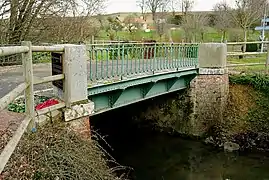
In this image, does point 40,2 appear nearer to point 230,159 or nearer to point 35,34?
point 35,34

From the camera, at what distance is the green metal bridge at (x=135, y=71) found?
27.4ft

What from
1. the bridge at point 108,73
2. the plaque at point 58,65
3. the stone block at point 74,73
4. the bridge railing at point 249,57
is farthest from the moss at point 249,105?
the plaque at point 58,65

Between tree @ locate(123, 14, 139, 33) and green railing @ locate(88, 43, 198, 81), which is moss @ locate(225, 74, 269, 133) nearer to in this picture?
green railing @ locate(88, 43, 198, 81)

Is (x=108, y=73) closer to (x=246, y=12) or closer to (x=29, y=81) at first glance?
(x=29, y=81)

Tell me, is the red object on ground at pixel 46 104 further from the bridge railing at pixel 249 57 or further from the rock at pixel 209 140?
the bridge railing at pixel 249 57

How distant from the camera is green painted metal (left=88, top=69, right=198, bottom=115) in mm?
8586

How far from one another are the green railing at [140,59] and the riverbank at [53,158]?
2.68m

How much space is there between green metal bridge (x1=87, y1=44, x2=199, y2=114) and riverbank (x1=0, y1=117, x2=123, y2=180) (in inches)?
95.1

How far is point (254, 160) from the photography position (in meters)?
12.0

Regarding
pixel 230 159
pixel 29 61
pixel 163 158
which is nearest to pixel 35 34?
pixel 163 158

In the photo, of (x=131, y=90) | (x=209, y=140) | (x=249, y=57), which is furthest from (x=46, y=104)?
(x=249, y=57)

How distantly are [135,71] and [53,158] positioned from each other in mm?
5626

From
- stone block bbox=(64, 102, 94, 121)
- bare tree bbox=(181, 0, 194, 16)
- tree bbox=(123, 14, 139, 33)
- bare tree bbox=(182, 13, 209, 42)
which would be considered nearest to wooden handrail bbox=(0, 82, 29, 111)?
stone block bbox=(64, 102, 94, 121)

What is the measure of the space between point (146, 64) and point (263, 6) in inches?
883
